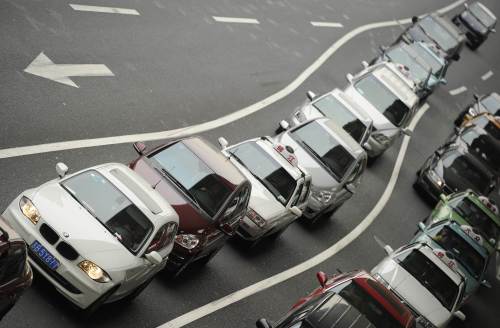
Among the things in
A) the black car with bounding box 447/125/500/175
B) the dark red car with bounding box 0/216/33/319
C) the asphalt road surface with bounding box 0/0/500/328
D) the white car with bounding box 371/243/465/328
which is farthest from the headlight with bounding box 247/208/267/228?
the black car with bounding box 447/125/500/175

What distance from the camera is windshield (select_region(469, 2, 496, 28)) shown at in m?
44.6

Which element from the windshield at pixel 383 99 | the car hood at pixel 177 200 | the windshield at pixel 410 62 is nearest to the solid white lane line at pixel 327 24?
the windshield at pixel 410 62

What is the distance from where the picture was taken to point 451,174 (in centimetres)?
2538

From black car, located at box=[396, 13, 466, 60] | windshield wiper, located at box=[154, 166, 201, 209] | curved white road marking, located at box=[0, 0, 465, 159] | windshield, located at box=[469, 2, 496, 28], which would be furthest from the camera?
windshield, located at box=[469, 2, 496, 28]

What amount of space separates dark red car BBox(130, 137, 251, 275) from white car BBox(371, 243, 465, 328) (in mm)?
3725

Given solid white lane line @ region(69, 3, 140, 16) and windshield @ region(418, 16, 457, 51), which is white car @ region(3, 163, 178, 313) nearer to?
solid white lane line @ region(69, 3, 140, 16)

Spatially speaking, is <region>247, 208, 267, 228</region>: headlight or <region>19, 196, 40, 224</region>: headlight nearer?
<region>19, 196, 40, 224</region>: headlight

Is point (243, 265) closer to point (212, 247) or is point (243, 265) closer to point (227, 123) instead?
point (212, 247)

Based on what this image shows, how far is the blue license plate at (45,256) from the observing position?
35.6ft

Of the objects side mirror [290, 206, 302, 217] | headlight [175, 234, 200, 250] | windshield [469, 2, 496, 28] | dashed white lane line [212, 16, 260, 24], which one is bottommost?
dashed white lane line [212, 16, 260, 24]

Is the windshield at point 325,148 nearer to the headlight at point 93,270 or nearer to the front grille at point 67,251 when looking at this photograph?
the headlight at point 93,270

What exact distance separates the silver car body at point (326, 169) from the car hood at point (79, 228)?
8029mm

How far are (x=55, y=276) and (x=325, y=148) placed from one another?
9917mm

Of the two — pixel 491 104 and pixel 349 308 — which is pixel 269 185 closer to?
pixel 349 308
